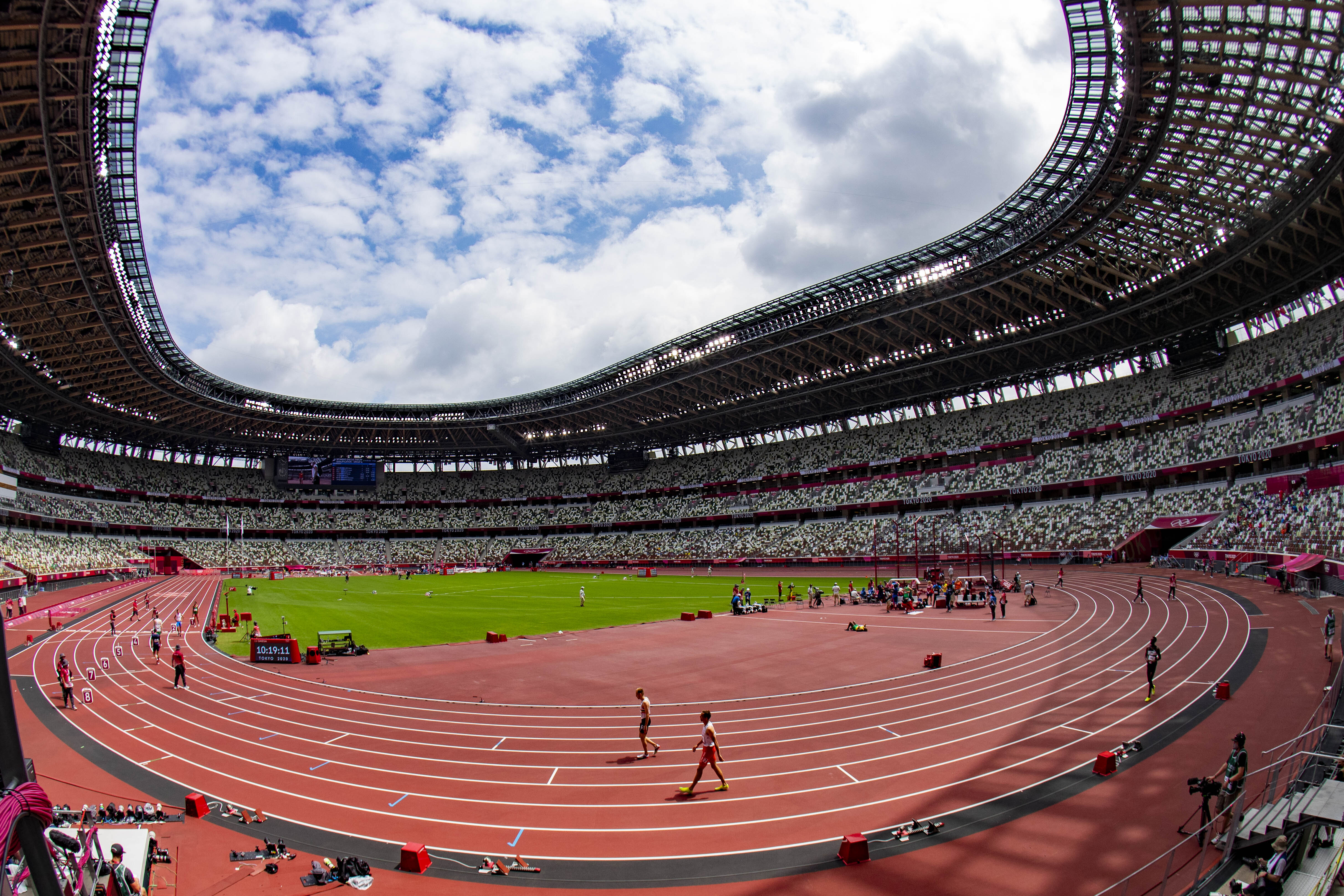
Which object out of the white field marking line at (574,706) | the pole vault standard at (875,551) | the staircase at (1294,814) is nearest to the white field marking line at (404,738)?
the white field marking line at (574,706)

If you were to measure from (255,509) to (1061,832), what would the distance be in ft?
354

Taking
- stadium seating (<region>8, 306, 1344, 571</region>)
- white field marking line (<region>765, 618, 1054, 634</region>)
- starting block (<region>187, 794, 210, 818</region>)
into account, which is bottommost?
white field marking line (<region>765, 618, 1054, 634</region>)

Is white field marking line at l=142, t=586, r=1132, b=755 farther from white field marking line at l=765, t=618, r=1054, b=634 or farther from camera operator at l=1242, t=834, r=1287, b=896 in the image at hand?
white field marking line at l=765, t=618, r=1054, b=634

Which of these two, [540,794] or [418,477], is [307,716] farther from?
[418,477]

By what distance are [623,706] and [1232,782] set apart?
12.6 metres

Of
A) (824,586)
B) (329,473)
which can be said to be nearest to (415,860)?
(824,586)

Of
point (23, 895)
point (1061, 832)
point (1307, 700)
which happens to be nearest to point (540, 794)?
point (23, 895)

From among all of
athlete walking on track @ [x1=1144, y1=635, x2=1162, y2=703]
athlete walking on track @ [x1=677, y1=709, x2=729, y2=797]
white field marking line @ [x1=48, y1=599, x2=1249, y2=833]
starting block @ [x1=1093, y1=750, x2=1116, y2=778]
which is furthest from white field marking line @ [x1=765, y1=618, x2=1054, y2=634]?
athlete walking on track @ [x1=677, y1=709, x2=729, y2=797]

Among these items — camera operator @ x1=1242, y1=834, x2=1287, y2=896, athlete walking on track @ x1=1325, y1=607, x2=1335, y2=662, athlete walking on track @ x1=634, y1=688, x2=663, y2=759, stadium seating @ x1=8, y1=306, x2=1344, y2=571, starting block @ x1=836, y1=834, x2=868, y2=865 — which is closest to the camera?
camera operator @ x1=1242, y1=834, x2=1287, y2=896

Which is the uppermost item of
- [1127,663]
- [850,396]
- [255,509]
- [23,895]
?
[850,396]

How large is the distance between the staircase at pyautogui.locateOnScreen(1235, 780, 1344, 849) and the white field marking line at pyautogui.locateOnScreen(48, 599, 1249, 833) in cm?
337

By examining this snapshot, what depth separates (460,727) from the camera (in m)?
16.6

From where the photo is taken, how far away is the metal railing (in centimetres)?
859

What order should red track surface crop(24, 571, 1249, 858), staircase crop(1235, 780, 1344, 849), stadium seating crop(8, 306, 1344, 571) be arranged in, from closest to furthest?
staircase crop(1235, 780, 1344, 849), red track surface crop(24, 571, 1249, 858), stadium seating crop(8, 306, 1344, 571)
